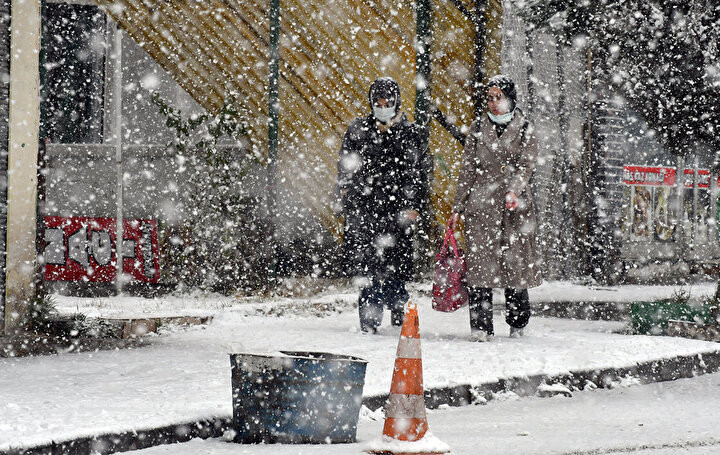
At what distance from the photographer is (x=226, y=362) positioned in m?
6.56

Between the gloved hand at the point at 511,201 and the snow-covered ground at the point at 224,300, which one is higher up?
the gloved hand at the point at 511,201

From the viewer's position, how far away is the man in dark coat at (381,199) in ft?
27.4

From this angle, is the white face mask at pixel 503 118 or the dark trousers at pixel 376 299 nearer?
the white face mask at pixel 503 118

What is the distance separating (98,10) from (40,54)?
536 centimetres

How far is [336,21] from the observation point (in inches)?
524

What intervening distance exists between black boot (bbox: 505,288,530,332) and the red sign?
308 inches

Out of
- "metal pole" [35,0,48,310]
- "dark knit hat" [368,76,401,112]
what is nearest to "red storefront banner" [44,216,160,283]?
"metal pole" [35,0,48,310]

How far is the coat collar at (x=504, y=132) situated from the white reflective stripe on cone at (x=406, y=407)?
12.7ft

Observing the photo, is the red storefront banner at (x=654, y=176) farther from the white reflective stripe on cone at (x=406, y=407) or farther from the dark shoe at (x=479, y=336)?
the white reflective stripe on cone at (x=406, y=407)

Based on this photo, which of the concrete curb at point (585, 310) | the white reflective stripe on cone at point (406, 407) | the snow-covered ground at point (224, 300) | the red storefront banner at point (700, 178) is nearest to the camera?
the white reflective stripe on cone at point (406, 407)

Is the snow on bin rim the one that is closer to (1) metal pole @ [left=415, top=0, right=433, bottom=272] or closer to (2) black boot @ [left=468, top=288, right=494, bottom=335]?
(2) black boot @ [left=468, top=288, right=494, bottom=335]

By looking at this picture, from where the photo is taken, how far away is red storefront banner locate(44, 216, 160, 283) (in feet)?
40.6

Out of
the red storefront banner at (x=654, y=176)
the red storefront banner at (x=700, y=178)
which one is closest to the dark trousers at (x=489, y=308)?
the red storefront banner at (x=654, y=176)

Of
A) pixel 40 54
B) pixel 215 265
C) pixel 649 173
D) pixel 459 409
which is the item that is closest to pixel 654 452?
pixel 459 409
